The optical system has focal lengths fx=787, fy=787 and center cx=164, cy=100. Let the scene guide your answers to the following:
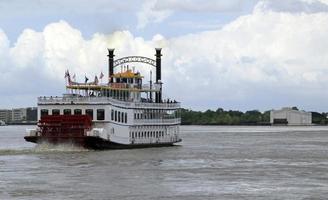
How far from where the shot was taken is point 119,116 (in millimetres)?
74688

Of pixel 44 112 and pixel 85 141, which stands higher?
pixel 44 112

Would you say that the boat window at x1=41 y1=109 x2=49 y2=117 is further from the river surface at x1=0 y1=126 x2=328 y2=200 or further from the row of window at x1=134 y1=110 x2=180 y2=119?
the row of window at x1=134 y1=110 x2=180 y2=119

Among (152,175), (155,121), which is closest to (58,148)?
(155,121)

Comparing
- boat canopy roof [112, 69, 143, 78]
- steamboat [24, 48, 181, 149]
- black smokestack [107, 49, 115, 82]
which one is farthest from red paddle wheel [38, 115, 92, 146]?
black smokestack [107, 49, 115, 82]

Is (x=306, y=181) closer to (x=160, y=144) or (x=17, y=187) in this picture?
(x=17, y=187)

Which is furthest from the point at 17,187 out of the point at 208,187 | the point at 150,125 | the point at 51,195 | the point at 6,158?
the point at 150,125

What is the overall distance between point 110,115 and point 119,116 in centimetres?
301

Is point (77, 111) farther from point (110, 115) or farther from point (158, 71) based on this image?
point (158, 71)

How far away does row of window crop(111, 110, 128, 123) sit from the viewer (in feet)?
239

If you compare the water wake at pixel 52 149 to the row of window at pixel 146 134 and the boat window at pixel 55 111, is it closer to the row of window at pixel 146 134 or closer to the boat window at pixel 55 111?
the boat window at pixel 55 111

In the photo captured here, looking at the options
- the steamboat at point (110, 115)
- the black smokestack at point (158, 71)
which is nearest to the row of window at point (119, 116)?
the steamboat at point (110, 115)

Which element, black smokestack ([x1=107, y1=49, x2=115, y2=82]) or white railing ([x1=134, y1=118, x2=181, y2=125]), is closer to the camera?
white railing ([x1=134, y1=118, x2=181, y2=125])

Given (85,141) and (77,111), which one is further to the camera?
(77,111)

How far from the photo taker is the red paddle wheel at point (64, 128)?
6994cm
